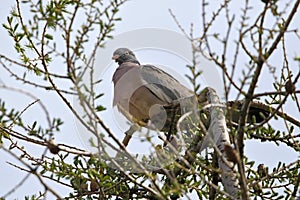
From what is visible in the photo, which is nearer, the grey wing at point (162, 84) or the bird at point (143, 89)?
the bird at point (143, 89)

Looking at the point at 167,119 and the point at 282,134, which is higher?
the point at 167,119

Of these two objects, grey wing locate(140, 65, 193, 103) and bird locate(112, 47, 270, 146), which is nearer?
bird locate(112, 47, 270, 146)

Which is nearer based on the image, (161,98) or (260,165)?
(260,165)

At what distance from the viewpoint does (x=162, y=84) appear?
3.70 m

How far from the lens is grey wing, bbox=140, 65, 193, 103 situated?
139 inches

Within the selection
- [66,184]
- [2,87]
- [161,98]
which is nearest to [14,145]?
[66,184]

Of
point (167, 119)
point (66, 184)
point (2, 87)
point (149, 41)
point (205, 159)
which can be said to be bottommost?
point (2, 87)

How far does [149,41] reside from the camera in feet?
7.41

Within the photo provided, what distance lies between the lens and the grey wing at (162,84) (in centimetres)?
352

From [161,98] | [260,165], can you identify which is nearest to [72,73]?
[260,165]

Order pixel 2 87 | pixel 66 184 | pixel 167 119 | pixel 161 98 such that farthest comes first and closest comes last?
pixel 161 98 < pixel 167 119 < pixel 66 184 < pixel 2 87

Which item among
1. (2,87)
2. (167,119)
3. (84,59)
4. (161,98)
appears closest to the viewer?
(2,87)

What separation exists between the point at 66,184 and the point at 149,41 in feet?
2.20

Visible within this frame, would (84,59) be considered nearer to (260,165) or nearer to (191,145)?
(191,145)
